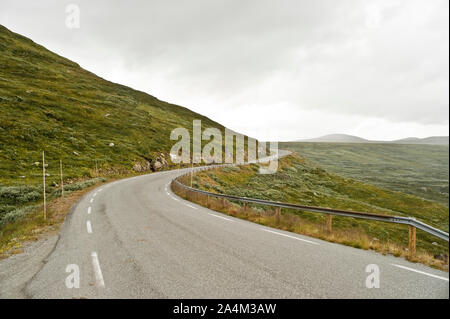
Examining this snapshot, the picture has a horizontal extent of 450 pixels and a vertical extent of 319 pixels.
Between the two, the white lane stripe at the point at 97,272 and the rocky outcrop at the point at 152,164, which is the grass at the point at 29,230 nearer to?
the white lane stripe at the point at 97,272

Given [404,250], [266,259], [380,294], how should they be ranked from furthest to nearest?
[404,250] < [266,259] < [380,294]

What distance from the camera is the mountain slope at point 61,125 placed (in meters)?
29.5

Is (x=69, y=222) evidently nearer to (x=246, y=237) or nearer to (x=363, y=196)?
(x=246, y=237)

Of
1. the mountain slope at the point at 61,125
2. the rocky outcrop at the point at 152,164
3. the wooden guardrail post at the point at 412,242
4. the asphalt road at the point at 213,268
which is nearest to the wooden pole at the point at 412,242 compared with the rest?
the wooden guardrail post at the point at 412,242

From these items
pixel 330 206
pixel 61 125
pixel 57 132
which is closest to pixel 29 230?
pixel 330 206

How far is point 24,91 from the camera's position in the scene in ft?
166

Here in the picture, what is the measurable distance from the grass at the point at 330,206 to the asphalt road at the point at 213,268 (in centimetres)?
102

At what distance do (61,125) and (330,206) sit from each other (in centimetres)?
4589

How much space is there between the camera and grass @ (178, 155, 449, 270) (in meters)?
8.60

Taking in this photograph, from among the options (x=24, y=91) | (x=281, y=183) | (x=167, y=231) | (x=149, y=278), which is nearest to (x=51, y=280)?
(x=149, y=278)

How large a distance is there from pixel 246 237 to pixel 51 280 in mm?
5017
